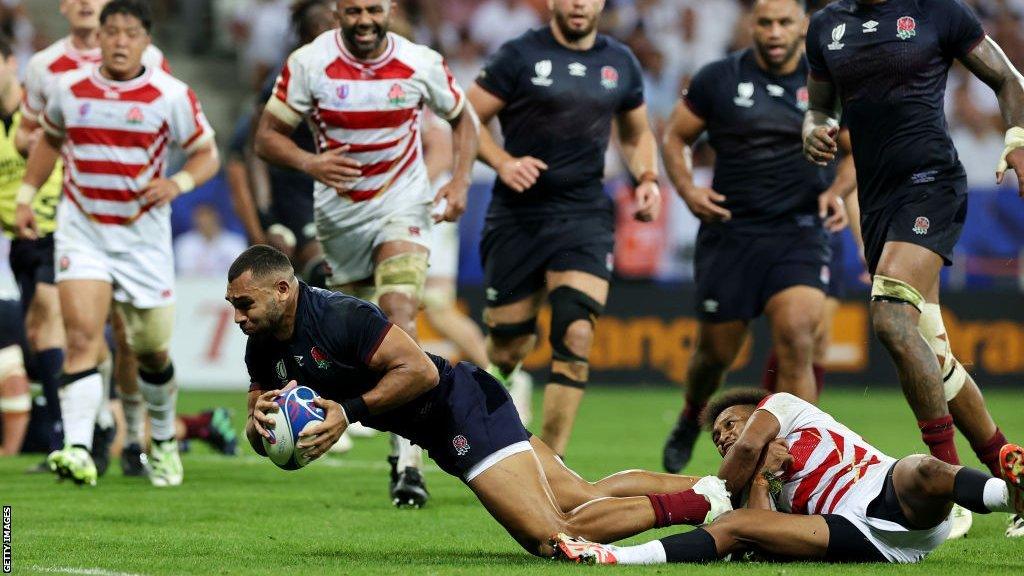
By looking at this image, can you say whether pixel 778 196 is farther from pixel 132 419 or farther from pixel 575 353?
Answer: pixel 132 419

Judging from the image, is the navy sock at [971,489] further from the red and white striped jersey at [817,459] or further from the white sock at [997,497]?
the red and white striped jersey at [817,459]

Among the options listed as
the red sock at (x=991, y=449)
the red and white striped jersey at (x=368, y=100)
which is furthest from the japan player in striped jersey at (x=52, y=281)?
the red sock at (x=991, y=449)

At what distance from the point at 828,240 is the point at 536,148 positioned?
192 centimetres

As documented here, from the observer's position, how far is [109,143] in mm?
9781

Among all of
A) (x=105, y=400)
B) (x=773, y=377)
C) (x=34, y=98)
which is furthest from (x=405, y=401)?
(x=105, y=400)

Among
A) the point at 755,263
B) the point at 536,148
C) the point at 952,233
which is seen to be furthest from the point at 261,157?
the point at 952,233

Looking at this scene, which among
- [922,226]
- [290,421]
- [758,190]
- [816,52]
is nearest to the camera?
[290,421]

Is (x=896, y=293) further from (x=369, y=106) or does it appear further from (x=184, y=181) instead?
(x=184, y=181)

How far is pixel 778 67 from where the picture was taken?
1010 cm

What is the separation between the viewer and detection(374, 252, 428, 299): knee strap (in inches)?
355

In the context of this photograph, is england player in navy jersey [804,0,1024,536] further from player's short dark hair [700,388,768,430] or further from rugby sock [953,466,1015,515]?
rugby sock [953,466,1015,515]

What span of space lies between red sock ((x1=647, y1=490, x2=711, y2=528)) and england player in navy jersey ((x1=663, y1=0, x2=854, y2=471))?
10.2 ft

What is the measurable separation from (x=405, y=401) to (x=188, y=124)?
13.9ft

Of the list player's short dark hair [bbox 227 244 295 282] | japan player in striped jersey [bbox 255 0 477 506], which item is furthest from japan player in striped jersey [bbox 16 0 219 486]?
player's short dark hair [bbox 227 244 295 282]
